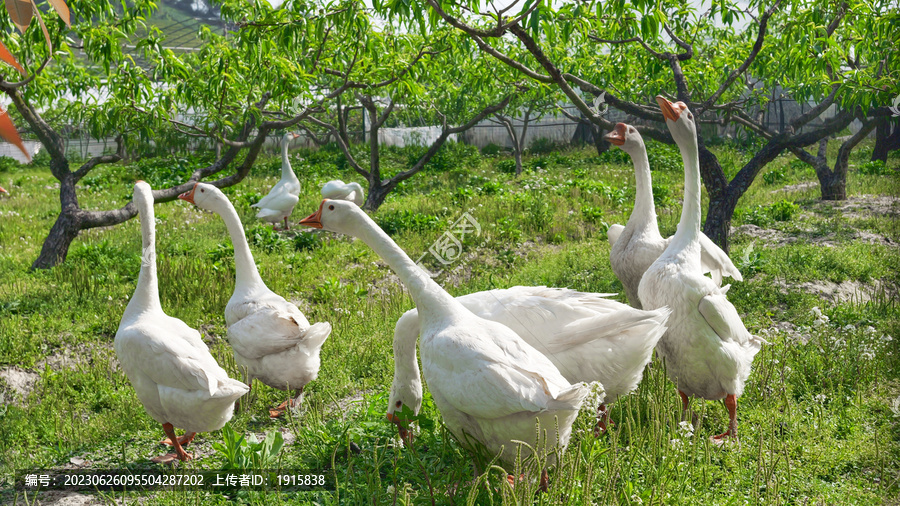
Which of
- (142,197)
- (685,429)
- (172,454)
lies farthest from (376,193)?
(685,429)

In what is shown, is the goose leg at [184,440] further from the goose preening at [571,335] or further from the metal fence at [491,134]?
the metal fence at [491,134]

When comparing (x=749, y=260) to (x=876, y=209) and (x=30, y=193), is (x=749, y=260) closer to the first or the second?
(x=876, y=209)

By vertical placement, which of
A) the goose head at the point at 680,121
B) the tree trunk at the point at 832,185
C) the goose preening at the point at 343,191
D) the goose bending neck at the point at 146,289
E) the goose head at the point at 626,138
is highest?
the goose head at the point at 680,121

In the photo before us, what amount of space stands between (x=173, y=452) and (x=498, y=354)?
7.52 feet

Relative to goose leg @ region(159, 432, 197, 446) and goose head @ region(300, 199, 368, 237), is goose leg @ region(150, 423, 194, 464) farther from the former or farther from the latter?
goose head @ region(300, 199, 368, 237)

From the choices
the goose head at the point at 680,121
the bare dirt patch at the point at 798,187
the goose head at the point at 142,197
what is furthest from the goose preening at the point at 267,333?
the bare dirt patch at the point at 798,187

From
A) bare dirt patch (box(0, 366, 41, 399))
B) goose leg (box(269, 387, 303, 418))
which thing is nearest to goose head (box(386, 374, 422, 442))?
goose leg (box(269, 387, 303, 418))

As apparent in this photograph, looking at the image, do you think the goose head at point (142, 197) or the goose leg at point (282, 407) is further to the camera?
the goose leg at point (282, 407)

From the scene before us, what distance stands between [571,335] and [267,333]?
207 centimetres

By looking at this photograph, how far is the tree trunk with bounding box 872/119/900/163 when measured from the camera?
1358 cm

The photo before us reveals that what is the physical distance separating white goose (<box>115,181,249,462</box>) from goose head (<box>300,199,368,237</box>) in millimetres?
984

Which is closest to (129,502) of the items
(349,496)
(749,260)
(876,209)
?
(349,496)

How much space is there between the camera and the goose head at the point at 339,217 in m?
3.13

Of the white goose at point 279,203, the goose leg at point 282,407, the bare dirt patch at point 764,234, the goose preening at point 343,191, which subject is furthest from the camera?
the goose preening at point 343,191
